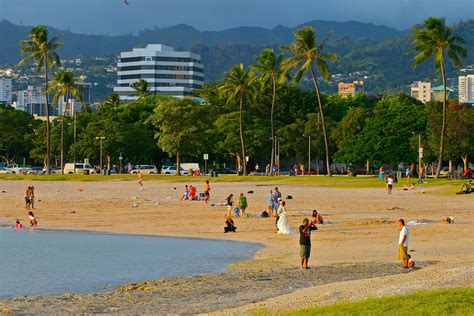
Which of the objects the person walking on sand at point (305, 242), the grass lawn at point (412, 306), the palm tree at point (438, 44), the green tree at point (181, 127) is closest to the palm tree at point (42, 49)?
the green tree at point (181, 127)

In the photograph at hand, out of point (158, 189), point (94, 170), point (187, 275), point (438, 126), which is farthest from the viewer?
point (94, 170)

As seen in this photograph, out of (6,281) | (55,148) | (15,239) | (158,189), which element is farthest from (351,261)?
(55,148)

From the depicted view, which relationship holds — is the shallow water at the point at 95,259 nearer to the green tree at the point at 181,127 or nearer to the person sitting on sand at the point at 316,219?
the person sitting on sand at the point at 316,219

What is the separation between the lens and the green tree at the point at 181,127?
377 feet

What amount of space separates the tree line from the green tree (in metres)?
0.12

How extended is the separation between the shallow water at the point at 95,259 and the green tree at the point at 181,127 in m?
73.3

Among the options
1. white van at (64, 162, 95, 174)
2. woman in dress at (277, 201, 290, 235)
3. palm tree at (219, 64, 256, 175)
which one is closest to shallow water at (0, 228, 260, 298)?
woman in dress at (277, 201, 290, 235)

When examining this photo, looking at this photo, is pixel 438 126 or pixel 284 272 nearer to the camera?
pixel 284 272

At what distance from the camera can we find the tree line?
345ft

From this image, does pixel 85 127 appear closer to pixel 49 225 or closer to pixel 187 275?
pixel 49 225

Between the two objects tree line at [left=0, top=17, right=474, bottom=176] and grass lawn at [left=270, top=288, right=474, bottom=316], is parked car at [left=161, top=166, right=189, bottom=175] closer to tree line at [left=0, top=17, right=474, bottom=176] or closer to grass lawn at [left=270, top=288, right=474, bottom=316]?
tree line at [left=0, top=17, right=474, bottom=176]

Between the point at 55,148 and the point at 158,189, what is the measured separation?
62647 millimetres

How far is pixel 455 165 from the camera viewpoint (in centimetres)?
11662

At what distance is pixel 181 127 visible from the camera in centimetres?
11631
